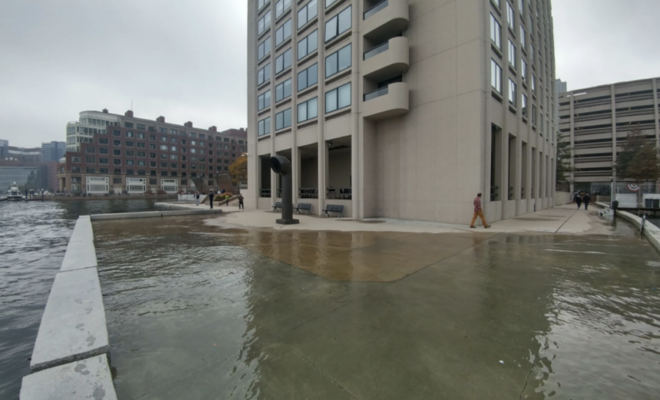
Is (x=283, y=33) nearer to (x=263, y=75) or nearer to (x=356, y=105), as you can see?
(x=263, y=75)

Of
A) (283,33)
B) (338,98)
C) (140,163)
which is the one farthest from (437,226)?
(140,163)

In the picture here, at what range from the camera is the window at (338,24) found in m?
19.0

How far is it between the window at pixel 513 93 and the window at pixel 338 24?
11902mm

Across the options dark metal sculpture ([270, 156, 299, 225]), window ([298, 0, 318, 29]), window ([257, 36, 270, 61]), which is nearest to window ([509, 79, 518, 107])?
window ([298, 0, 318, 29])

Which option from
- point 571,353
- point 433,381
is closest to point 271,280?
point 433,381

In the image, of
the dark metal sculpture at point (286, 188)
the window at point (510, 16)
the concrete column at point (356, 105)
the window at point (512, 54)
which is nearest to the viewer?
the dark metal sculpture at point (286, 188)

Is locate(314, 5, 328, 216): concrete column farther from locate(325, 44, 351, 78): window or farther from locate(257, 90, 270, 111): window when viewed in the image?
locate(257, 90, 270, 111): window

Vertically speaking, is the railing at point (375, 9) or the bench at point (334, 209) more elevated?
the railing at point (375, 9)

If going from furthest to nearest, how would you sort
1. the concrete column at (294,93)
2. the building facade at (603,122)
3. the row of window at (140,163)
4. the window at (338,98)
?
the row of window at (140,163), the building facade at (603,122), the concrete column at (294,93), the window at (338,98)

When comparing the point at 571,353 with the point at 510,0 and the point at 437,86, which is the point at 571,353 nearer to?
the point at 437,86

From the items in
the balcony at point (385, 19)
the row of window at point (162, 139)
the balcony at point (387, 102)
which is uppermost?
the row of window at point (162, 139)

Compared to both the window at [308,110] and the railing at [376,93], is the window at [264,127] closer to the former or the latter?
the window at [308,110]

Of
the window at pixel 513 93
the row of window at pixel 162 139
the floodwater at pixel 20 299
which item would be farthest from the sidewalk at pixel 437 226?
the row of window at pixel 162 139

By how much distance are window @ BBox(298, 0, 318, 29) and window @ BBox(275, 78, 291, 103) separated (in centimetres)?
471
